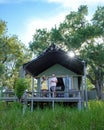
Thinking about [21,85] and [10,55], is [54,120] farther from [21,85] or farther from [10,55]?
[10,55]

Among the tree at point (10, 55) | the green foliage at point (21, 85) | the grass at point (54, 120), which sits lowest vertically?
the grass at point (54, 120)

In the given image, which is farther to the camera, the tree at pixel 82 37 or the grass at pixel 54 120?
the tree at pixel 82 37

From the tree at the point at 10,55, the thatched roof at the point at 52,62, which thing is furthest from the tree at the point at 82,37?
the thatched roof at the point at 52,62

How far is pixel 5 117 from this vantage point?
7.89 metres

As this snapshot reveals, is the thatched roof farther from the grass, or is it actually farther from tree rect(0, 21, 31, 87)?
tree rect(0, 21, 31, 87)

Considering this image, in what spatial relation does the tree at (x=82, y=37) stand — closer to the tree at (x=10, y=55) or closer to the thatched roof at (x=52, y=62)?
the tree at (x=10, y=55)

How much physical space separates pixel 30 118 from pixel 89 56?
22784mm

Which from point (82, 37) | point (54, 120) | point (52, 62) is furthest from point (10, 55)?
point (54, 120)

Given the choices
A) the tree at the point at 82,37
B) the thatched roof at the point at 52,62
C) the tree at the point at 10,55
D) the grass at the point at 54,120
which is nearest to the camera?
the grass at the point at 54,120

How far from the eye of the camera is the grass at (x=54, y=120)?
22.2 ft

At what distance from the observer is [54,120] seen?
295 inches

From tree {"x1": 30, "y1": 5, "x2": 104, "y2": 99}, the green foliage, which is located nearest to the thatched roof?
the green foliage

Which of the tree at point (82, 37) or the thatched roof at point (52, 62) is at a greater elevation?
the tree at point (82, 37)

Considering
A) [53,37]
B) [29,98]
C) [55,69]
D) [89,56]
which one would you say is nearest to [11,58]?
[53,37]
